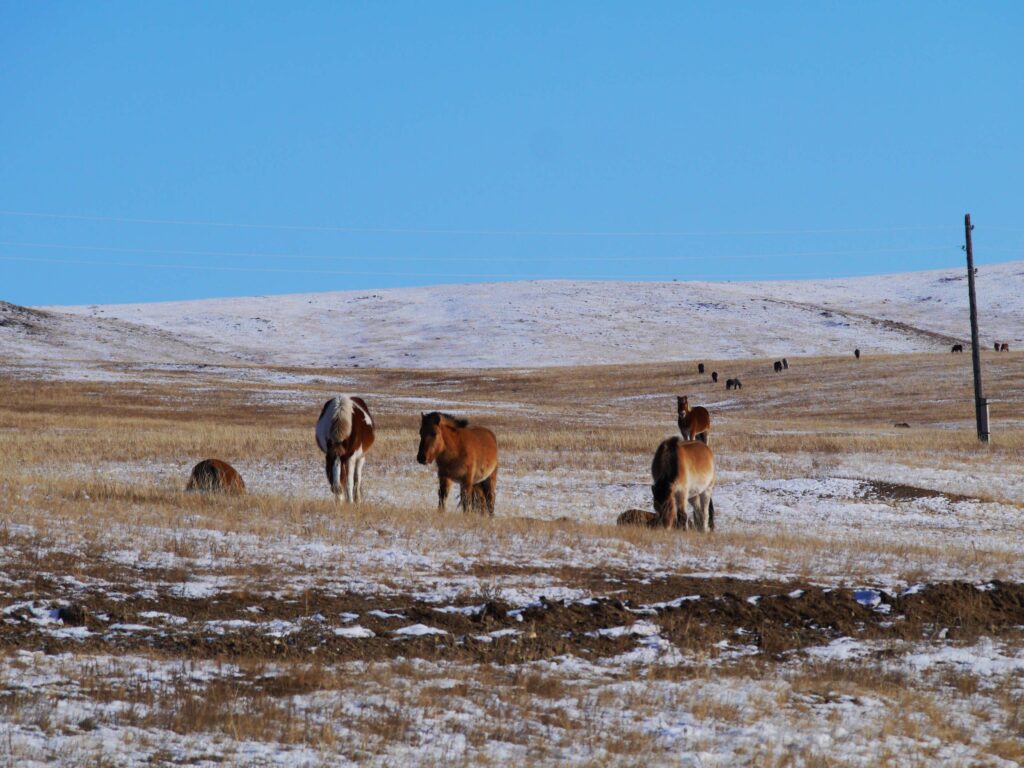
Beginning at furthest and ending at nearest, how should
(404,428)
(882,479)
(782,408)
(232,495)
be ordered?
(782,408), (404,428), (882,479), (232,495)

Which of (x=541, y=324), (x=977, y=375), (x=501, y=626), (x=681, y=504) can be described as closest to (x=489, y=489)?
(x=681, y=504)

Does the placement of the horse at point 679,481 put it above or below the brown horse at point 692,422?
below

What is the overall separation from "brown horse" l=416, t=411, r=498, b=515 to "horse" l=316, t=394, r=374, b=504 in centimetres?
131

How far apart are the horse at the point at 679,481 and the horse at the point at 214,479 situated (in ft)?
20.4

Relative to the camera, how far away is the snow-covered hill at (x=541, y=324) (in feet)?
339

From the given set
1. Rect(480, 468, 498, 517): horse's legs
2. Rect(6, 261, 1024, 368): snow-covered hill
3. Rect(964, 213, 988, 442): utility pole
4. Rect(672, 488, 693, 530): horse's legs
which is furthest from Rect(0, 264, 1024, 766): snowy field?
Rect(6, 261, 1024, 368): snow-covered hill

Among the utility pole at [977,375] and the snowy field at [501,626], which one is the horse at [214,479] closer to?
the snowy field at [501,626]

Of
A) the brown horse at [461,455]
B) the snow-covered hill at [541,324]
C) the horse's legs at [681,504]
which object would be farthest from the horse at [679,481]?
the snow-covered hill at [541,324]

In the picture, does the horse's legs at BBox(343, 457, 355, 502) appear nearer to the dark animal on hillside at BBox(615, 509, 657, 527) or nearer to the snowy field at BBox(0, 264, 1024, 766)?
the snowy field at BBox(0, 264, 1024, 766)

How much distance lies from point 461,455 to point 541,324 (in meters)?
105

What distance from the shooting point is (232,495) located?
54.4ft

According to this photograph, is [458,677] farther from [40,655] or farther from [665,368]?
[665,368]

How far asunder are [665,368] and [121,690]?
77.9 metres

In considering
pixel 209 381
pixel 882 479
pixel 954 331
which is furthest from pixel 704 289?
pixel 882 479
